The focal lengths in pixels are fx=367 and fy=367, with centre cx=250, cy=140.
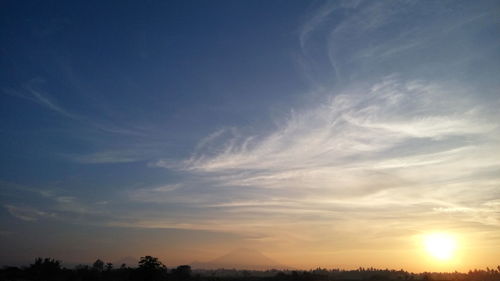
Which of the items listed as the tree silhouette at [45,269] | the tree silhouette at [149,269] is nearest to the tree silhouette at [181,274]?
the tree silhouette at [45,269]

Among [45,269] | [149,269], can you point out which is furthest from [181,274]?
[149,269]

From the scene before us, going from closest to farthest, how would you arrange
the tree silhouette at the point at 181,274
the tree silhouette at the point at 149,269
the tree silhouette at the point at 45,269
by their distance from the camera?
the tree silhouette at the point at 149,269 < the tree silhouette at the point at 45,269 < the tree silhouette at the point at 181,274

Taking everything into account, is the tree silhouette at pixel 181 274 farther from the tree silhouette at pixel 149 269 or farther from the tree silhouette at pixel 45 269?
the tree silhouette at pixel 149 269

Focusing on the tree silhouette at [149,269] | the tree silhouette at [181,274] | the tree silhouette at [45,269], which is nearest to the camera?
the tree silhouette at [149,269]

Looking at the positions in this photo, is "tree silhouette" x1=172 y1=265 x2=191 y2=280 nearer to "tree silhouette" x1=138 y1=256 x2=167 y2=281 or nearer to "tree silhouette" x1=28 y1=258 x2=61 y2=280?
"tree silhouette" x1=28 y1=258 x2=61 y2=280

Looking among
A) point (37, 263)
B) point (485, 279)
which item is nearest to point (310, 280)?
point (37, 263)

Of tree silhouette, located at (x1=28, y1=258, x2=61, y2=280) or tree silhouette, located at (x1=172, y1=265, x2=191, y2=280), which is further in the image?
tree silhouette, located at (x1=172, y1=265, x2=191, y2=280)

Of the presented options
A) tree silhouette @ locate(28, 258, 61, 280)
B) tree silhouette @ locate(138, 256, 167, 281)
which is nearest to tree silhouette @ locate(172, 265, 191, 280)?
tree silhouette @ locate(28, 258, 61, 280)

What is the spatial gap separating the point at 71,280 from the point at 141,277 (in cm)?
4533

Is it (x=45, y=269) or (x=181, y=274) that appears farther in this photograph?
(x=181, y=274)

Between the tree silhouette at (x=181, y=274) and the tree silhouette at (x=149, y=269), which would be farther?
the tree silhouette at (x=181, y=274)

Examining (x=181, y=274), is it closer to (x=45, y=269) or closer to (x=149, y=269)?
(x=45, y=269)

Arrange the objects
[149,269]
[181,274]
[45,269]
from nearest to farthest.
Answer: [149,269] < [45,269] < [181,274]

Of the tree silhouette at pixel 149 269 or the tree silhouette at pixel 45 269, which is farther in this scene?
the tree silhouette at pixel 45 269
